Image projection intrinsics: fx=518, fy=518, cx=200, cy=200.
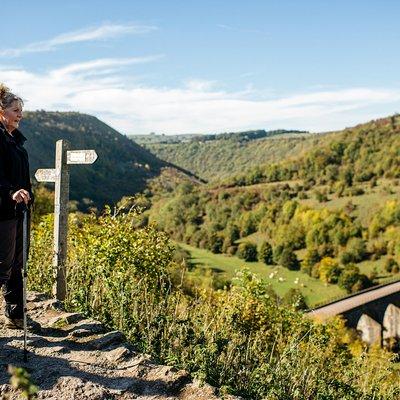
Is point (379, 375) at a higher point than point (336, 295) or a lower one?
higher

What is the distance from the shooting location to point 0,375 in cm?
473

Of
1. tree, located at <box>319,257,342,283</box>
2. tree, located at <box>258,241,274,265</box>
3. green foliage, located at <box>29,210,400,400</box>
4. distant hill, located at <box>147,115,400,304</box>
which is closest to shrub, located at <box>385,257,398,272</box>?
distant hill, located at <box>147,115,400,304</box>

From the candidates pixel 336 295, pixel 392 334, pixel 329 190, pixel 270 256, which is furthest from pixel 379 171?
pixel 392 334

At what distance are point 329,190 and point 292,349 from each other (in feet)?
377

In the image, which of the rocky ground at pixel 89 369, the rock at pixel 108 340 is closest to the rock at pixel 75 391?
the rocky ground at pixel 89 369

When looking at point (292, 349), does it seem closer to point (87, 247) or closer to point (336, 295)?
point (87, 247)

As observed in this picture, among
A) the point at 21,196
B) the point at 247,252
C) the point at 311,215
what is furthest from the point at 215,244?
the point at 21,196

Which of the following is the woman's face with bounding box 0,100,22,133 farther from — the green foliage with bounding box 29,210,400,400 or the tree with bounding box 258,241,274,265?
the tree with bounding box 258,241,274,265

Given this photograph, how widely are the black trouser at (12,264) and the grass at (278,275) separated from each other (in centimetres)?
5516

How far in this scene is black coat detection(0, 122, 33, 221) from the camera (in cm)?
505

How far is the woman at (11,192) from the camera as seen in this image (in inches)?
199

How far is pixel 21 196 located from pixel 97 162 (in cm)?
10785

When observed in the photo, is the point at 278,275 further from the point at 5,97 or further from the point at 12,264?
the point at 5,97

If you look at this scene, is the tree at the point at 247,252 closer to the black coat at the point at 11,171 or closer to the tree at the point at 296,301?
the tree at the point at 296,301
